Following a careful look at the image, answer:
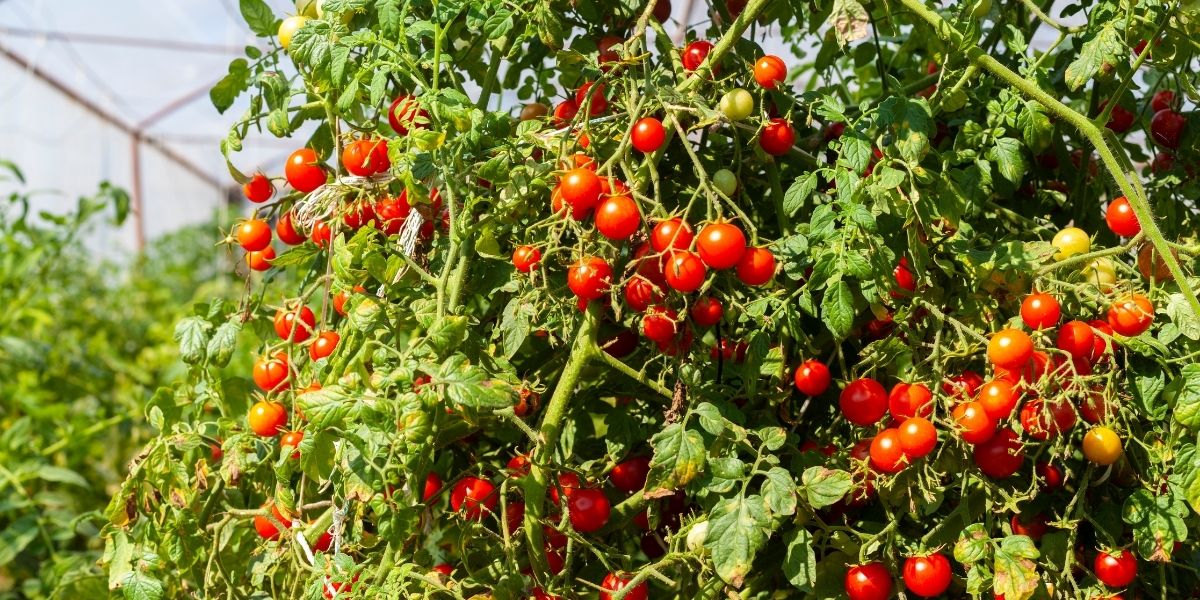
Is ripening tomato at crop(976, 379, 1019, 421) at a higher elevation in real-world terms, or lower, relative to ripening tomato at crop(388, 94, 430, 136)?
lower

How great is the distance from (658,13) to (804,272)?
36 centimetres

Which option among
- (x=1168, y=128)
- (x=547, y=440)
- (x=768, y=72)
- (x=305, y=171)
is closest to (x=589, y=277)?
(x=547, y=440)

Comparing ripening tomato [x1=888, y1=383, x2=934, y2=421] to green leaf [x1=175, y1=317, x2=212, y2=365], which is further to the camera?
green leaf [x1=175, y1=317, x2=212, y2=365]

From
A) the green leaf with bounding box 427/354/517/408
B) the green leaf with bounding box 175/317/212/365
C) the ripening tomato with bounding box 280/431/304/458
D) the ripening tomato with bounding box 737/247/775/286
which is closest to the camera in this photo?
the green leaf with bounding box 427/354/517/408

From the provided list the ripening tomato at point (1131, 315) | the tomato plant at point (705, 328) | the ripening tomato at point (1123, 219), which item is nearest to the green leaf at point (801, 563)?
the tomato plant at point (705, 328)

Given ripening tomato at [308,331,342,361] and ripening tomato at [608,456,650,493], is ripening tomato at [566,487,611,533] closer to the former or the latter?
ripening tomato at [608,456,650,493]

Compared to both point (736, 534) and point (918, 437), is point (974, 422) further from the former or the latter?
point (736, 534)

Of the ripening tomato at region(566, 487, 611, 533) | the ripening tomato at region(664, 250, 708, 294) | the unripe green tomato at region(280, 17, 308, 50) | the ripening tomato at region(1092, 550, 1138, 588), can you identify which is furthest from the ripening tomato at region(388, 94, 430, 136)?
the ripening tomato at region(1092, 550, 1138, 588)

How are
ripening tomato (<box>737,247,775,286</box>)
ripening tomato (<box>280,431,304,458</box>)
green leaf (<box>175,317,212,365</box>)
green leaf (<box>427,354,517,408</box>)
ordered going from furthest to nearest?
green leaf (<box>175,317,212,365</box>)
ripening tomato (<box>280,431,304,458</box>)
ripening tomato (<box>737,247,775,286</box>)
green leaf (<box>427,354,517,408</box>)

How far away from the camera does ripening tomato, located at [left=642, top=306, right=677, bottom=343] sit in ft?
2.81

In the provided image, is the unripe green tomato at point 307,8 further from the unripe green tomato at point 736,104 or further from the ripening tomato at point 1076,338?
the ripening tomato at point 1076,338

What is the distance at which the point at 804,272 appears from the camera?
941 millimetres

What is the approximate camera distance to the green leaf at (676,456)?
2.68 ft

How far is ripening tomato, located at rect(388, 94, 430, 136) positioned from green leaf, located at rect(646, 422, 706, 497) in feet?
1.12
